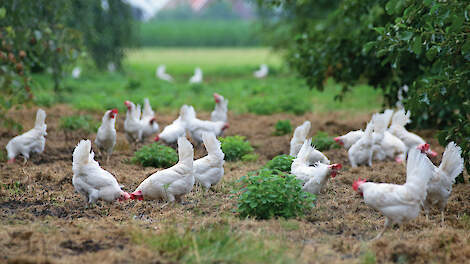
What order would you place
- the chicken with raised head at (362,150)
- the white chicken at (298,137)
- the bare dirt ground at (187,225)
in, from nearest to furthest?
the bare dirt ground at (187,225)
the white chicken at (298,137)
the chicken with raised head at (362,150)

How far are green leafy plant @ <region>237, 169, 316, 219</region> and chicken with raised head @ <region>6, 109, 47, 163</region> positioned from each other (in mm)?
3915

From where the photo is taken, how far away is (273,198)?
550cm

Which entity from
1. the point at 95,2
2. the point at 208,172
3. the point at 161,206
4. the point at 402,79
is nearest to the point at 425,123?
the point at 402,79

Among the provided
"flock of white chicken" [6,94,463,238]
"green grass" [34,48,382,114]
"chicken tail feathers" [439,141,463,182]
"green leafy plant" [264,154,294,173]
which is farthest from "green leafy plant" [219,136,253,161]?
"chicken tail feathers" [439,141,463,182]

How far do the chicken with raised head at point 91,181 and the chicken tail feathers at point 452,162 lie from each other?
3.35 metres

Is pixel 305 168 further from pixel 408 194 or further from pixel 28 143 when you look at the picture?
pixel 28 143

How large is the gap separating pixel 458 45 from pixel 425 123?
5.62 metres

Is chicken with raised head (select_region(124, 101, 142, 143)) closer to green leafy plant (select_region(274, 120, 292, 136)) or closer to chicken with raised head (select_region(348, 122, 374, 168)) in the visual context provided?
green leafy plant (select_region(274, 120, 292, 136))

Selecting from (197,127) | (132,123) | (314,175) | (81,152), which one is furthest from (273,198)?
(132,123)

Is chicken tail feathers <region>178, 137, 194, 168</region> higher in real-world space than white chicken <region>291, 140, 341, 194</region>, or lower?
higher

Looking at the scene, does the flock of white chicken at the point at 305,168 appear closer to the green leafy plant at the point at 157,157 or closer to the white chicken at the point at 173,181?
the white chicken at the point at 173,181

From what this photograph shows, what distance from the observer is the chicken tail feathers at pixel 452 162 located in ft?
18.6

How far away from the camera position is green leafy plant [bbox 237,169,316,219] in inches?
216

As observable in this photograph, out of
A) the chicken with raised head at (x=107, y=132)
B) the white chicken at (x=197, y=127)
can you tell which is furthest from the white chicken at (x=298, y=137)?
the chicken with raised head at (x=107, y=132)
